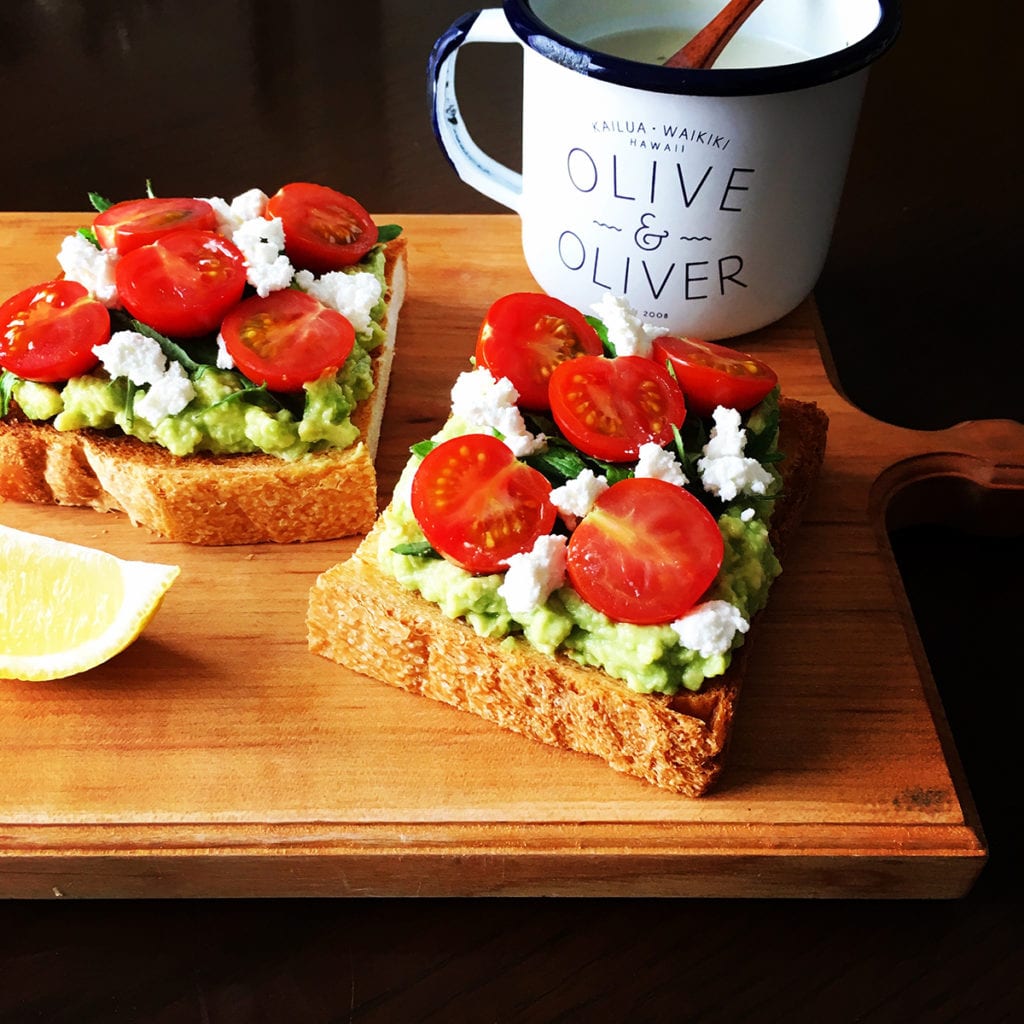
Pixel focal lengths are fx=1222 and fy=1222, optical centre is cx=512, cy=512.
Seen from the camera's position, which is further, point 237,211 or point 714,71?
point 237,211

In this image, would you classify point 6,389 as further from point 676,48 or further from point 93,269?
point 676,48

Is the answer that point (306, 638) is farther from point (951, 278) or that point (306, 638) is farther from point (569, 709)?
point (951, 278)

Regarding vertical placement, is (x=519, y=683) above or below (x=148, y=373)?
below

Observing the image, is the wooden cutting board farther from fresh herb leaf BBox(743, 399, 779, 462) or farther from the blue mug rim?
the blue mug rim

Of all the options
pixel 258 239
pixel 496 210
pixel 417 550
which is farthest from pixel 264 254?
pixel 496 210

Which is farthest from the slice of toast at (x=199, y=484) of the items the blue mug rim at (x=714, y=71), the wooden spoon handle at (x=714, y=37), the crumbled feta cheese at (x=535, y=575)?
the wooden spoon handle at (x=714, y=37)

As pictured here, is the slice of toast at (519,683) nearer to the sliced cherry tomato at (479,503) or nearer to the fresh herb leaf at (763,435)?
the sliced cherry tomato at (479,503)

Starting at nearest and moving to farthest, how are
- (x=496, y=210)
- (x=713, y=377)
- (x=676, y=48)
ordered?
(x=713, y=377) → (x=676, y=48) → (x=496, y=210)

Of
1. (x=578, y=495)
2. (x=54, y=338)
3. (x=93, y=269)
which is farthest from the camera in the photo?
(x=93, y=269)
